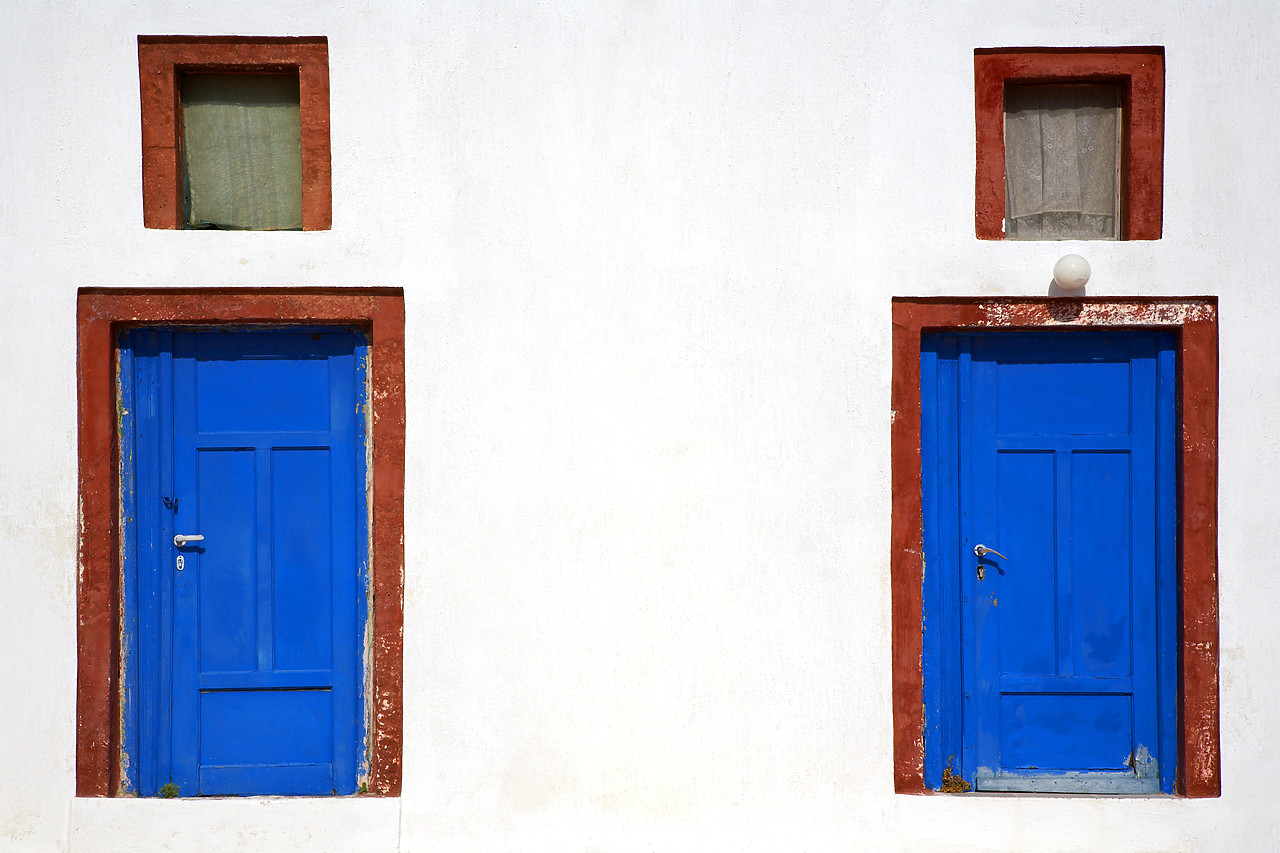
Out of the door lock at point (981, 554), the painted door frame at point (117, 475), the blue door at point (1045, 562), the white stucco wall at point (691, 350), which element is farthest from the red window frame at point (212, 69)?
the door lock at point (981, 554)

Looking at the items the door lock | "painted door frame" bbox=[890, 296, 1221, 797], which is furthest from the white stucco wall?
the door lock

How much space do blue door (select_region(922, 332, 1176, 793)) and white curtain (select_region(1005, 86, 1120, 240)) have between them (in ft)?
1.50

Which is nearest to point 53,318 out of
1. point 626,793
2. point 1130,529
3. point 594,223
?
point 594,223

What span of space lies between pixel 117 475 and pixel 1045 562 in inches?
144

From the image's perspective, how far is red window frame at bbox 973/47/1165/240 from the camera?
4.07 metres

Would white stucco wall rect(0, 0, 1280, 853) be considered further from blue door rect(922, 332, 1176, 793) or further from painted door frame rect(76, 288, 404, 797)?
blue door rect(922, 332, 1176, 793)

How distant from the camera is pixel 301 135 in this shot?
4121mm

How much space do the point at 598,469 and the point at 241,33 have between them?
216cm

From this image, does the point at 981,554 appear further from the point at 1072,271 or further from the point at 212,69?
the point at 212,69

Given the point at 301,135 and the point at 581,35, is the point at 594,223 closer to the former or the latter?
the point at 581,35

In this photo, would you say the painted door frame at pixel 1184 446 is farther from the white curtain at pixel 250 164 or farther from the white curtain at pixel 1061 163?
Result: the white curtain at pixel 250 164

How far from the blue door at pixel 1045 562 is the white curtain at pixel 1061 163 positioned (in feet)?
1.50

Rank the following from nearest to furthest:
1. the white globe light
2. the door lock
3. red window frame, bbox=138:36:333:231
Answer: the white globe light → red window frame, bbox=138:36:333:231 → the door lock

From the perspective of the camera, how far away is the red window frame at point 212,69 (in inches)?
159
